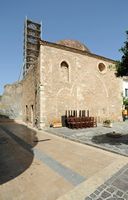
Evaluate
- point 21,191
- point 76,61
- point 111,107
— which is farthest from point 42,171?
point 111,107

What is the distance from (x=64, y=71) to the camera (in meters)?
14.8

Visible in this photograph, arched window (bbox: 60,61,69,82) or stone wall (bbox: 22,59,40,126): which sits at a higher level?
arched window (bbox: 60,61,69,82)

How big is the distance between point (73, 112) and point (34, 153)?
8.44 meters

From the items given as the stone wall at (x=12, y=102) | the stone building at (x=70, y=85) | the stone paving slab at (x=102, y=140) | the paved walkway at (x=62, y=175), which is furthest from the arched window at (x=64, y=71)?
the stone wall at (x=12, y=102)

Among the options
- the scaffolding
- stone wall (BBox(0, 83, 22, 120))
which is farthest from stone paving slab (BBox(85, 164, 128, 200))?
the scaffolding

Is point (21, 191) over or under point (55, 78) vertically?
under

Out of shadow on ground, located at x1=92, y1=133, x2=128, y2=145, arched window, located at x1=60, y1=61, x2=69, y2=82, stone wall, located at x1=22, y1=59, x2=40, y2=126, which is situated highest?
arched window, located at x1=60, y1=61, x2=69, y2=82

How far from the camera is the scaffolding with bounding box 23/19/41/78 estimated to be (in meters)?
32.9

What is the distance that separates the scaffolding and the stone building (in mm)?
18686

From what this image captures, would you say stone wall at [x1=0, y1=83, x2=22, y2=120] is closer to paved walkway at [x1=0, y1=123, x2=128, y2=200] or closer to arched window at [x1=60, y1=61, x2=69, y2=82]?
arched window at [x1=60, y1=61, x2=69, y2=82]

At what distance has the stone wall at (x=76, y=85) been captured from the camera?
13461 mm

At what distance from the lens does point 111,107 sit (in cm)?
1808

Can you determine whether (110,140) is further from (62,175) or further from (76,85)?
(76,85)

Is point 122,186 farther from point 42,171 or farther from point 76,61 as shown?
point 76,61
